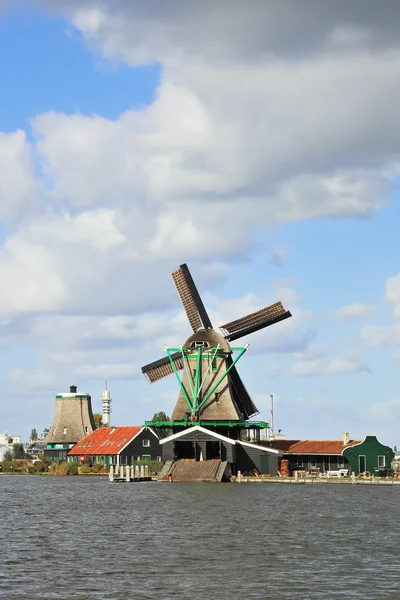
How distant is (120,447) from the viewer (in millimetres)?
115188

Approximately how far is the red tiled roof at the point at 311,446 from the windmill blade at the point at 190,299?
513 inches

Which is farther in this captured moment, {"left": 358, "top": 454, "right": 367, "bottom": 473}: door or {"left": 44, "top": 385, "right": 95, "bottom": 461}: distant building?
{"left": 44, "top": 385, "right": 95, "bottom": 461}: distant building

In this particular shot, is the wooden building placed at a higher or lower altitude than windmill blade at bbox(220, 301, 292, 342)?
lower

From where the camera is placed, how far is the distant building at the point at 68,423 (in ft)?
438

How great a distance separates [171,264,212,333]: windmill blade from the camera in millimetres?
95312

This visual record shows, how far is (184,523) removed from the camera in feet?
169

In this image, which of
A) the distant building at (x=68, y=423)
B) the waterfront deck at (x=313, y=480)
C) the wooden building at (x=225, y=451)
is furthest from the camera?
the distant building at (x=68, y=423)

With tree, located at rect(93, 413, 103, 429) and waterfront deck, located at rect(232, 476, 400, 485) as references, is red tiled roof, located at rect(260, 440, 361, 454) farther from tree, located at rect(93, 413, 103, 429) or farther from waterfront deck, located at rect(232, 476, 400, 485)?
tree, located at rect(93, 413, 103, 429)

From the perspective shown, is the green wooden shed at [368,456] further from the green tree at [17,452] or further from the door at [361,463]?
the green tree at [17,452]

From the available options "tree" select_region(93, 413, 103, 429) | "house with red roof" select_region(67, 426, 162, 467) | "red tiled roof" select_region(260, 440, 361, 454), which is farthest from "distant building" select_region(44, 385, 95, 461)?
"red tiled roof" select_region(260, 440, 361, 454)

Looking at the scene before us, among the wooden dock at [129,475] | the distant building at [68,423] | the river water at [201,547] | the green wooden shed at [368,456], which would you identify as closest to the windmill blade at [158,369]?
the wooden dock at [129,475]

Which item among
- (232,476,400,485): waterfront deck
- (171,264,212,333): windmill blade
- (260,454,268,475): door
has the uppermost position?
(171,264,212,333): windmill blade

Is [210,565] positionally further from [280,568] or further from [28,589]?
[28,589]

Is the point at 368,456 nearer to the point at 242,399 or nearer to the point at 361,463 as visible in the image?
the point at 361,463
